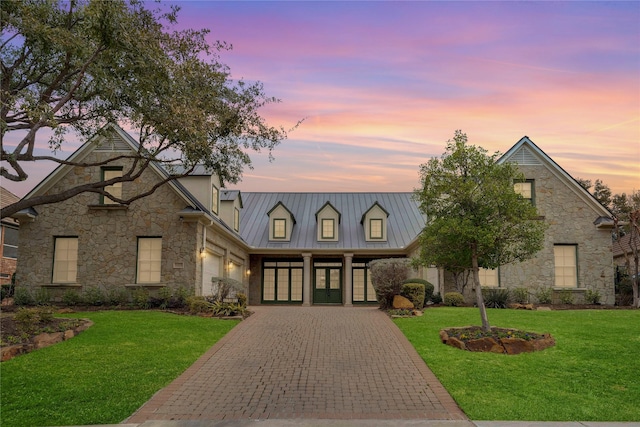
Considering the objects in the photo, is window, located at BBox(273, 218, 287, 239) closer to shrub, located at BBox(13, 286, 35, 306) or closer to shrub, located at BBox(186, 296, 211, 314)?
shrub, located at BBox(186, 296, 211, 314)

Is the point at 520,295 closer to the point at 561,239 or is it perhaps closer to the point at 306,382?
the point at 561,239

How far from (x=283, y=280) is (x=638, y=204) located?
17.5 metres

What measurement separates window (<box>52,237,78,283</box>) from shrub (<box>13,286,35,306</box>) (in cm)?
100

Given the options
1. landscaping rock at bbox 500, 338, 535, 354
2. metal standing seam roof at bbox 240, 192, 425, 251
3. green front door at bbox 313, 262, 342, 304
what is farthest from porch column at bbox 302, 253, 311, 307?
landscaping rock at bbox 500, 338, 535, 354

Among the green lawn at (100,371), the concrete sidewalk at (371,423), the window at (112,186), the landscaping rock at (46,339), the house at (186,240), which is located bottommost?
the concrete sidewalk at (371,423)

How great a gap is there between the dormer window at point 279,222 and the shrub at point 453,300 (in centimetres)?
1041

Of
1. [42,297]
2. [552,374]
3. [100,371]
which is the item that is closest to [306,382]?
[100,371]

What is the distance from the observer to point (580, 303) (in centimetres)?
2120

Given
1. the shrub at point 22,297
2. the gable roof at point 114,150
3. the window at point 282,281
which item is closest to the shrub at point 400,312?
the gable roof at point 114,150

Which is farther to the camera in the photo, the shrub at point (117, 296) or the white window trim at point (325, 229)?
the white window trim at point (325, 229)

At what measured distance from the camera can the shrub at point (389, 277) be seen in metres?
19.0

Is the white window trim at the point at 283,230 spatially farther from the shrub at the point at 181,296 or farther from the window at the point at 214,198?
the shrub at the point at 181,296

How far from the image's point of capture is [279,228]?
28.3 metres

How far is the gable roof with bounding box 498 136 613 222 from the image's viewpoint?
21.7 meters
